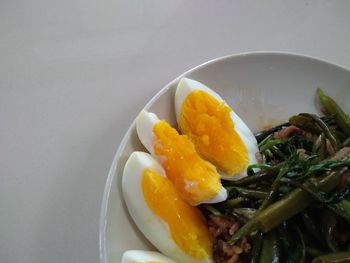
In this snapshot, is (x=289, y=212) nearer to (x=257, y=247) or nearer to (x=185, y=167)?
(x=257, y=247)

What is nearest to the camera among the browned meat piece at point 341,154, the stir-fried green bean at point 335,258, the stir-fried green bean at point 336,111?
the stir-fried green bean at point 335,258

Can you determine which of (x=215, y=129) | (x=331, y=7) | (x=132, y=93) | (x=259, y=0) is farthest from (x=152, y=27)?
(x=331, y=7)

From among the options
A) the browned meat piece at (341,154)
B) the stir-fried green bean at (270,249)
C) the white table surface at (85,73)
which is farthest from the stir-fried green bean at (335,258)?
the white table surface at (85,73)

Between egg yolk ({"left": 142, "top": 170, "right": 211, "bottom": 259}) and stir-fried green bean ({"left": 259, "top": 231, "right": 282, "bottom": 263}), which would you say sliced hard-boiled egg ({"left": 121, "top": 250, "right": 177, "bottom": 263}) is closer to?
egg yolk ({"left": 142, "top": 170, "right": 211, "bottom": 259})

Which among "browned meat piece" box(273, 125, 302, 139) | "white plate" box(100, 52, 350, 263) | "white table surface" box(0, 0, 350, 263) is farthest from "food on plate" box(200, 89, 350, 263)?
"white table surface" box(0, 0, 350, 263)

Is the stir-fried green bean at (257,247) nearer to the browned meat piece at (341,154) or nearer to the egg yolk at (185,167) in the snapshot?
the egg yolk at (185,167)

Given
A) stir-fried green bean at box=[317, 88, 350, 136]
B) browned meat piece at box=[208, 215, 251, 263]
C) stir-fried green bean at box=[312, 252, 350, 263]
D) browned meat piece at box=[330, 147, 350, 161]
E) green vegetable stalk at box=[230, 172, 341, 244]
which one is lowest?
stir-fried green bean at box=[312, 252, 350, 263]
